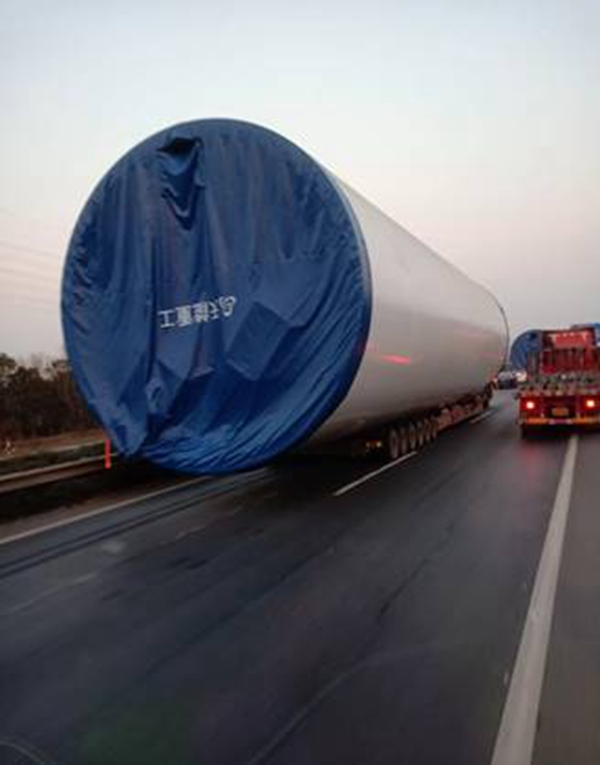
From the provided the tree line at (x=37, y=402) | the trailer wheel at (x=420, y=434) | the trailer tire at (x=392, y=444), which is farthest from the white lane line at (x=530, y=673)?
the tree line at (x=37, y=402)

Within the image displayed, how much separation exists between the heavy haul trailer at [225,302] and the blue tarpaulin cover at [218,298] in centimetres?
2

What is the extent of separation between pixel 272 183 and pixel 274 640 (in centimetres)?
539

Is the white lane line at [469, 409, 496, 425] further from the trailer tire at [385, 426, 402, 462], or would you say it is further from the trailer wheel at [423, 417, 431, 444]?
the trailer tire at [385, 426, 402, 462]

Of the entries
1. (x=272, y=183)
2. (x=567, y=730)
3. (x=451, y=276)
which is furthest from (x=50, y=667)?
(x=451, y=276)

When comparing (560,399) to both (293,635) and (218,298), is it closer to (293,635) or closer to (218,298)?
(218,298)

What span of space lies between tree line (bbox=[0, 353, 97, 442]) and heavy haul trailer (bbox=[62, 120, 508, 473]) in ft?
58.5

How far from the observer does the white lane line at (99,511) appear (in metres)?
7.70

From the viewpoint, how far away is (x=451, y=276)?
15.2 m

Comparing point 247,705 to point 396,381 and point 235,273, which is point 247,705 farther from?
point 396,381

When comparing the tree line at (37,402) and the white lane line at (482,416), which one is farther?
the tree line at (37,402)

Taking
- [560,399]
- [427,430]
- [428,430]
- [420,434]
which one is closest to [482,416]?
[560,399]

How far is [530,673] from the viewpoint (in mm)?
3781

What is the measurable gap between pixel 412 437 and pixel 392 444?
1.58 meters

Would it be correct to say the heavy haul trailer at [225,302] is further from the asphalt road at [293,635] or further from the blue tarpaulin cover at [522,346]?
the blue tarpaulin cover at [522,346]
